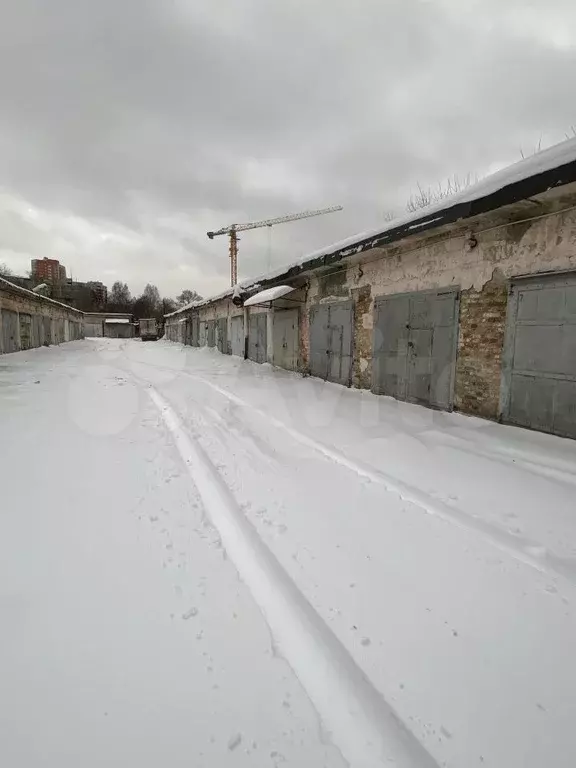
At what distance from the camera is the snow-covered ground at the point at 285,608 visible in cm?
133

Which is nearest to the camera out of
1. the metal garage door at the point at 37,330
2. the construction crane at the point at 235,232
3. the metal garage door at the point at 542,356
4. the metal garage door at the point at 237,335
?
the metal garage door at the point at 542,356

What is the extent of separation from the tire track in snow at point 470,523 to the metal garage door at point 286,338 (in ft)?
22.0

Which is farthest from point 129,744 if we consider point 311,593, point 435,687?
point 435,687

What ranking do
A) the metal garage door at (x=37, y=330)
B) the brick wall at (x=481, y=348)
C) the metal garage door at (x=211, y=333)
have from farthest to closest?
1. the metal garage door at (x=37, y=330)
2. the metal garage door at (x=211, y=333)
3. the brick wall at (x=481, y=348)

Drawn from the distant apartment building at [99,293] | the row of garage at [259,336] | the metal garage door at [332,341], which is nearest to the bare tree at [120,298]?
the distant apartment building at [99,293]

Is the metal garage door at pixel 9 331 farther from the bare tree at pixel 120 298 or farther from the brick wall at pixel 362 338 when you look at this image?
the bare tree at pixel 120 298

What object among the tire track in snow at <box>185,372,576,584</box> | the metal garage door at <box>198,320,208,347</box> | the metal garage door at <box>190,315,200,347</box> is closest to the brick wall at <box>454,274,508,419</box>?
the tire track in snow at <box>185,372,576,584</box>

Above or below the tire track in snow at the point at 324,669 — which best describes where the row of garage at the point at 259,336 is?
above

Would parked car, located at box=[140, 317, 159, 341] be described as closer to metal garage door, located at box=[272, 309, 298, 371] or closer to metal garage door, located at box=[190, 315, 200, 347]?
metal garage door, located at box=[190, 315, 200, 347]

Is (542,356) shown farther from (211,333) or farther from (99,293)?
(99,293)

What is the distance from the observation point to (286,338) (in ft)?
37.3

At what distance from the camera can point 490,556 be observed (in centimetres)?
238

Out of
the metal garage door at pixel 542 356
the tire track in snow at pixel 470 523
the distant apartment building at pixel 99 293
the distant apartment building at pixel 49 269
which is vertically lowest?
the tire track in snow at pixel 470 523

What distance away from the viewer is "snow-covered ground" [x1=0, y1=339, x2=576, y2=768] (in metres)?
1.33
